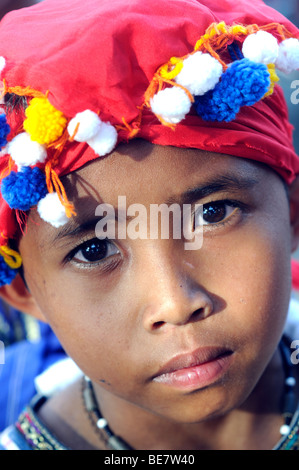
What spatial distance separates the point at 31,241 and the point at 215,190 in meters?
0.49

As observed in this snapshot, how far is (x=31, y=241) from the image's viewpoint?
141 centimetres

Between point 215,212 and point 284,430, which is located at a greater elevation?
point 215,212

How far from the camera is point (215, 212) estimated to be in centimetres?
138

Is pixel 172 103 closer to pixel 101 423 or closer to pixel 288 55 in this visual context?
pixel 288 55

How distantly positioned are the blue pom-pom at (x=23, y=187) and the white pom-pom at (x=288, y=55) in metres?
0.65

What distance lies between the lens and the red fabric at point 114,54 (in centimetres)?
117

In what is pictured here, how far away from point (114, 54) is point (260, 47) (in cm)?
34

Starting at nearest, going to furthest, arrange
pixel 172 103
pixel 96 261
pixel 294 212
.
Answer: pixel 172 103 → pixel 96 261 → pixel 294 212

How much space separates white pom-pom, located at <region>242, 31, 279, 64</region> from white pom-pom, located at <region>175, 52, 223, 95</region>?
0.11 m

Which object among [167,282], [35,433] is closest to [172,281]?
[167,282]

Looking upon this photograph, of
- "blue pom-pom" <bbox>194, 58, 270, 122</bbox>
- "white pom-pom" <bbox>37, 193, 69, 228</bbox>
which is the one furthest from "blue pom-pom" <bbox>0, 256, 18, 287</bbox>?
"blue pom-pom" <bbox>194, 58, 270, 122</bbox>

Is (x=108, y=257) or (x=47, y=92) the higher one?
(x=47, y=92)

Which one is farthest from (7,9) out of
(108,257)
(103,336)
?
(103,336)
